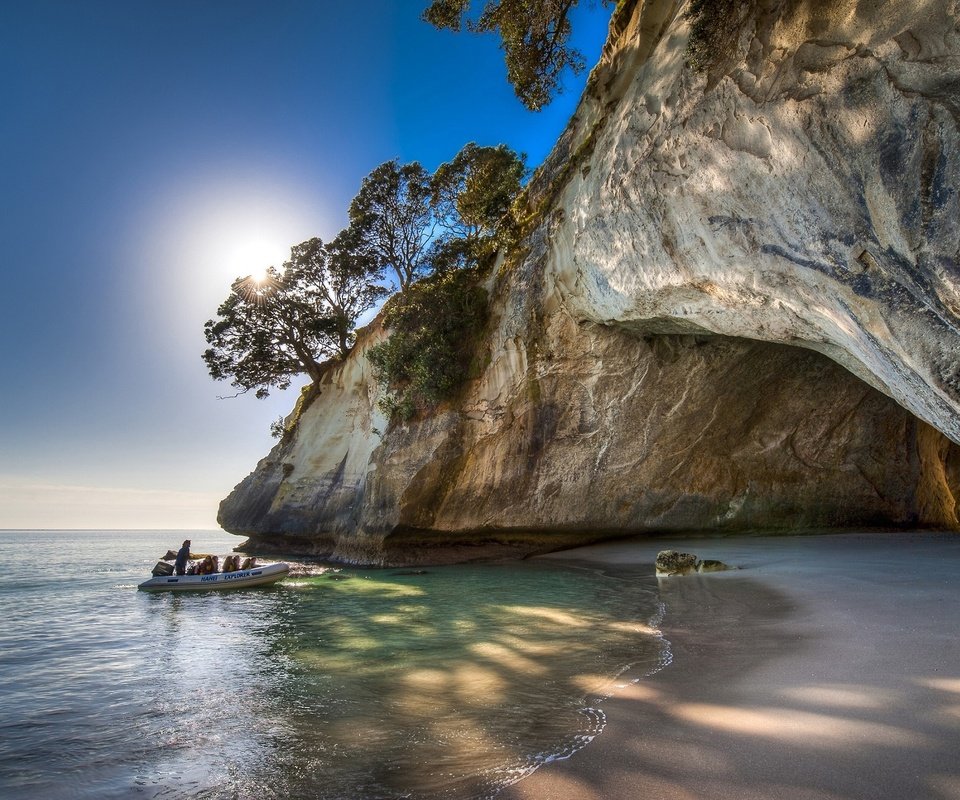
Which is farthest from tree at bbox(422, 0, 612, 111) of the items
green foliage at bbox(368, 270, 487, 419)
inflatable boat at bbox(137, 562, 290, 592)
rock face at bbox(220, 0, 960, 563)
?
inflatable boat at bbox(137, 562, 290, 592)

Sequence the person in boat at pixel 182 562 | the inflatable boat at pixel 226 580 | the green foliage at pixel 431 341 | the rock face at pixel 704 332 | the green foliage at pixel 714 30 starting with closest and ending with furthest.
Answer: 1. the rock face at pixel 704 332
2. the green foliage at pixel 714 30
3. the inflatable boat at pixel 226 580
4. the person in boat at pixel 182 562
5. the green foliage at pixel 431 341

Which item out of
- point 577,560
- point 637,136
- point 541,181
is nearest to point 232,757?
point 637,136

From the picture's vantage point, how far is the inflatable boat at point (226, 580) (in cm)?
1598

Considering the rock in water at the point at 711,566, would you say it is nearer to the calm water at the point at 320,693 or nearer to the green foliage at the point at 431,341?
the calm water at the point at 320,693

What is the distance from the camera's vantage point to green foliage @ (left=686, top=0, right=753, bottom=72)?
23.9 ft

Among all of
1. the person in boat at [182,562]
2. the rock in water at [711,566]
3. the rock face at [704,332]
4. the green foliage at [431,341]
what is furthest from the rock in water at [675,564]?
the person in boat at [182,562]

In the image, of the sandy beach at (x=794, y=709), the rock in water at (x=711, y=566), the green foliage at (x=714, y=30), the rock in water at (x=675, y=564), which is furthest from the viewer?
the rock in water at (x=675, y=564)

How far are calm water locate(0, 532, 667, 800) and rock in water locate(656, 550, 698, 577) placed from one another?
79 centimetres

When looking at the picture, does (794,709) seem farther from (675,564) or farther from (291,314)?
(291,314)

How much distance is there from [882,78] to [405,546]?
18.1 meters

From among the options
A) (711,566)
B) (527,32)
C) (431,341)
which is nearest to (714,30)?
(527,32)

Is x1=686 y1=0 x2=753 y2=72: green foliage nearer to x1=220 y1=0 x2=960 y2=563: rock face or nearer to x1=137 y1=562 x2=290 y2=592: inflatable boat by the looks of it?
x1=220 y1=0 x2=960 y2=563: rock face

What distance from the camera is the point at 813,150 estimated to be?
6297mm

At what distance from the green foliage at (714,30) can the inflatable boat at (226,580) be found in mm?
15630
